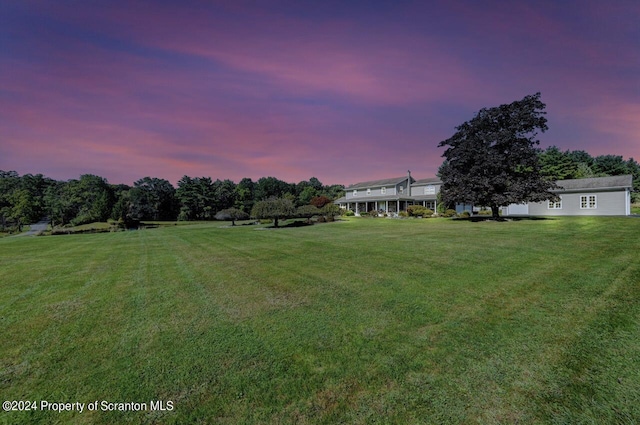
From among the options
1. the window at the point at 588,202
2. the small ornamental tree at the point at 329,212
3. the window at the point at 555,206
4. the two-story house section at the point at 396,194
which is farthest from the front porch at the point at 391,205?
the window at the point at 588,202

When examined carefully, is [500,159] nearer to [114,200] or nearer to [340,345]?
[340,345]

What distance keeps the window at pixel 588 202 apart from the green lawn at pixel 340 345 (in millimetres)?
27363

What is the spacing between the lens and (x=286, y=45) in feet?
41.2

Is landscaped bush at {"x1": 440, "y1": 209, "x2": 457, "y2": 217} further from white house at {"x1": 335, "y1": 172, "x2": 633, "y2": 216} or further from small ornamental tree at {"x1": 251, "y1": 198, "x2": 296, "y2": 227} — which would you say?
small ornamental tree at {"x1": 251, "y1": 198, "x2": 296, "y2": 227}

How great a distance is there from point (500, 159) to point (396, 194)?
18521mm

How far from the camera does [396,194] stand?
39938 millimetres

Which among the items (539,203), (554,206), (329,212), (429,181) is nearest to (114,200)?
(329,212)

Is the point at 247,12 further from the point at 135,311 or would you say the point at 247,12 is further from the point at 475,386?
the point at 475,386

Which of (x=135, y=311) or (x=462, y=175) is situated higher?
(x=462, y=175)

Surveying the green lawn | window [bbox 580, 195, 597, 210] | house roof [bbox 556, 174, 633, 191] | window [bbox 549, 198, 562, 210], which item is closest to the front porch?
window [bbox 549, 198, 562, 210]

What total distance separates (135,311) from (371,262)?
6.40 m

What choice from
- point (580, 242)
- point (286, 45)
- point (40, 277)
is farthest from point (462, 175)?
point (40, 277)

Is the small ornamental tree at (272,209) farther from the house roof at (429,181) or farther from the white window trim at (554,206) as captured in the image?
the white window trim at (554,206)

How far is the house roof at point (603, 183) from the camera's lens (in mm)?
24688
